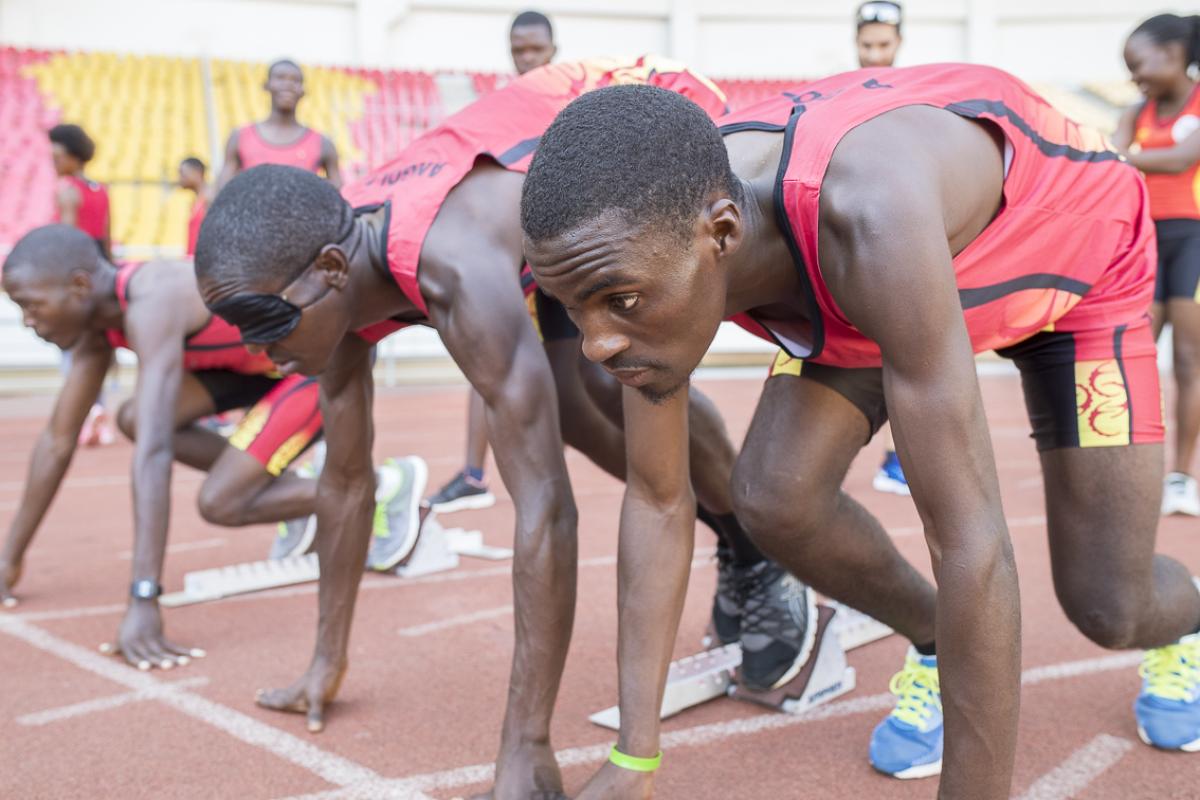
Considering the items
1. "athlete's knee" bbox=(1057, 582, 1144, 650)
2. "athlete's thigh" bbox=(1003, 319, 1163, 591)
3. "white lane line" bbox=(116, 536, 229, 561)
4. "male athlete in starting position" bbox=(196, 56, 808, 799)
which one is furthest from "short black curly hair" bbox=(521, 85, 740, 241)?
"white lane line" bbox=(116, 536, 229, 561)

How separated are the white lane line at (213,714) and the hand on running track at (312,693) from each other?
7 centimetres

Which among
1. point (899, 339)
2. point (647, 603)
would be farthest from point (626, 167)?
point (647, 603)

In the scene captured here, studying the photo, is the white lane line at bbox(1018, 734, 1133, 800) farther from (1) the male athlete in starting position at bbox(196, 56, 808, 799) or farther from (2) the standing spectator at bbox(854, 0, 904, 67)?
(2) the standing spectator at bbox(854, 0, 904, 67)

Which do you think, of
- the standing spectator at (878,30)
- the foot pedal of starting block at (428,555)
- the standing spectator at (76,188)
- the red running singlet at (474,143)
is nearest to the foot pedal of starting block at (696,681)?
the red running singlet at (474,143)

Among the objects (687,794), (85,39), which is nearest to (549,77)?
(687,794)

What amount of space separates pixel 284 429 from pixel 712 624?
1.94m

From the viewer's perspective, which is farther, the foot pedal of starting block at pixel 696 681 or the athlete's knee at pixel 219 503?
the athlete's knee at pixel 219 503

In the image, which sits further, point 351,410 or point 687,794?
point 351,410

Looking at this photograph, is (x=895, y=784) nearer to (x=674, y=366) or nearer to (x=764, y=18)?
(x=674, y=366)

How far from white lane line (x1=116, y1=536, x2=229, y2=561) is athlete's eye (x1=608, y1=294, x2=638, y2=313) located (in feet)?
13.3

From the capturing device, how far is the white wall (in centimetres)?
1677

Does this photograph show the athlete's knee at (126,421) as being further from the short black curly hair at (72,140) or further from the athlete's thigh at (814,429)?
the short black curly hair at (72,140)

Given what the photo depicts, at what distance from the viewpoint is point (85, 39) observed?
16453mm

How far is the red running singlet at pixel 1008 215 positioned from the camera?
1.85m
